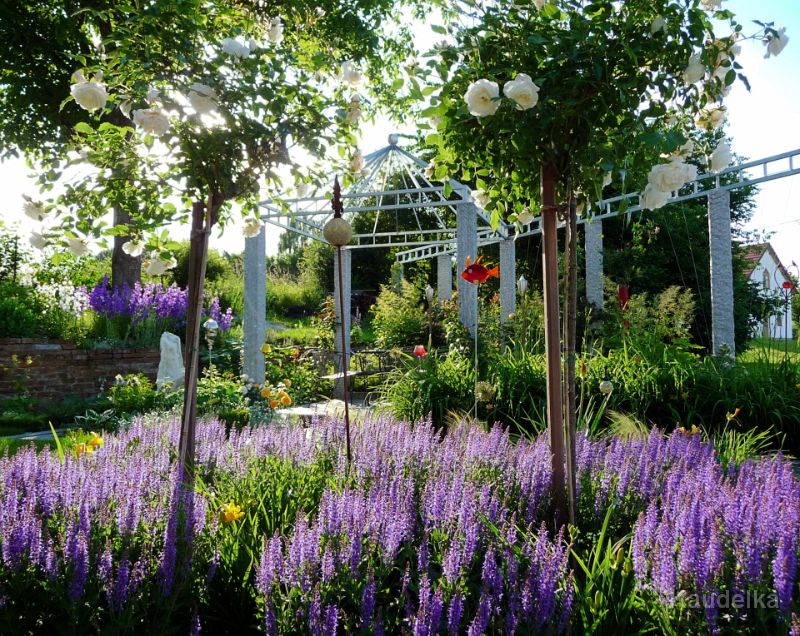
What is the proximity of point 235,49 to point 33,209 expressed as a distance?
1.08m

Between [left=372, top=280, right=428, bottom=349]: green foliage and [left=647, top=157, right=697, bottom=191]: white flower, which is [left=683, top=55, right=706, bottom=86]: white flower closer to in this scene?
[left=647, top=157, right=697, bottom=191]: white flower

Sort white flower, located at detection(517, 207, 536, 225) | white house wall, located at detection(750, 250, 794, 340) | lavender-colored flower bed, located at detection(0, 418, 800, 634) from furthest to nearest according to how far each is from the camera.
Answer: white house wall, located at detection(750, 250, 794, 340), white flower, located at detection(517, 207, 536, 225), lavender-colored flower bed, located at detection(0, 418, 800, 634)

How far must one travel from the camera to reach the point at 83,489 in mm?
1917

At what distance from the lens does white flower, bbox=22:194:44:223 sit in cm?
248

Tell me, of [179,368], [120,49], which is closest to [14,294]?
[179,368]

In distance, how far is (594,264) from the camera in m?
10.2

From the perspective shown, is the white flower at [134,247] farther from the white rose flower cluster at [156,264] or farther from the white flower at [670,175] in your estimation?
the white flower at [670,175]

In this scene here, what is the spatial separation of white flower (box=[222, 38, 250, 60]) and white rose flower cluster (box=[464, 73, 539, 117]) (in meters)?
0.95

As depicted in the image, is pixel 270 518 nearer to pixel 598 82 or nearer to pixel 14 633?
pixel 14 633

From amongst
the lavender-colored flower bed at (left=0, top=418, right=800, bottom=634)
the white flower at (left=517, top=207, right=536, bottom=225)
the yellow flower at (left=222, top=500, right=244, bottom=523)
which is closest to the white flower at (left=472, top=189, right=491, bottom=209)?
the white flower at (left=517, top=207, right=536, bottom=225)

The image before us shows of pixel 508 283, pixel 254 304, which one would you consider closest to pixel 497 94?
pixel 254 304

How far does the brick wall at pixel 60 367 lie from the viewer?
7645mm

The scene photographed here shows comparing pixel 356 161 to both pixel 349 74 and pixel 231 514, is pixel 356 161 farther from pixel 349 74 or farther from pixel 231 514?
pixel 231 514

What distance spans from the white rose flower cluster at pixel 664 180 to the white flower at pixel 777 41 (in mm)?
488
